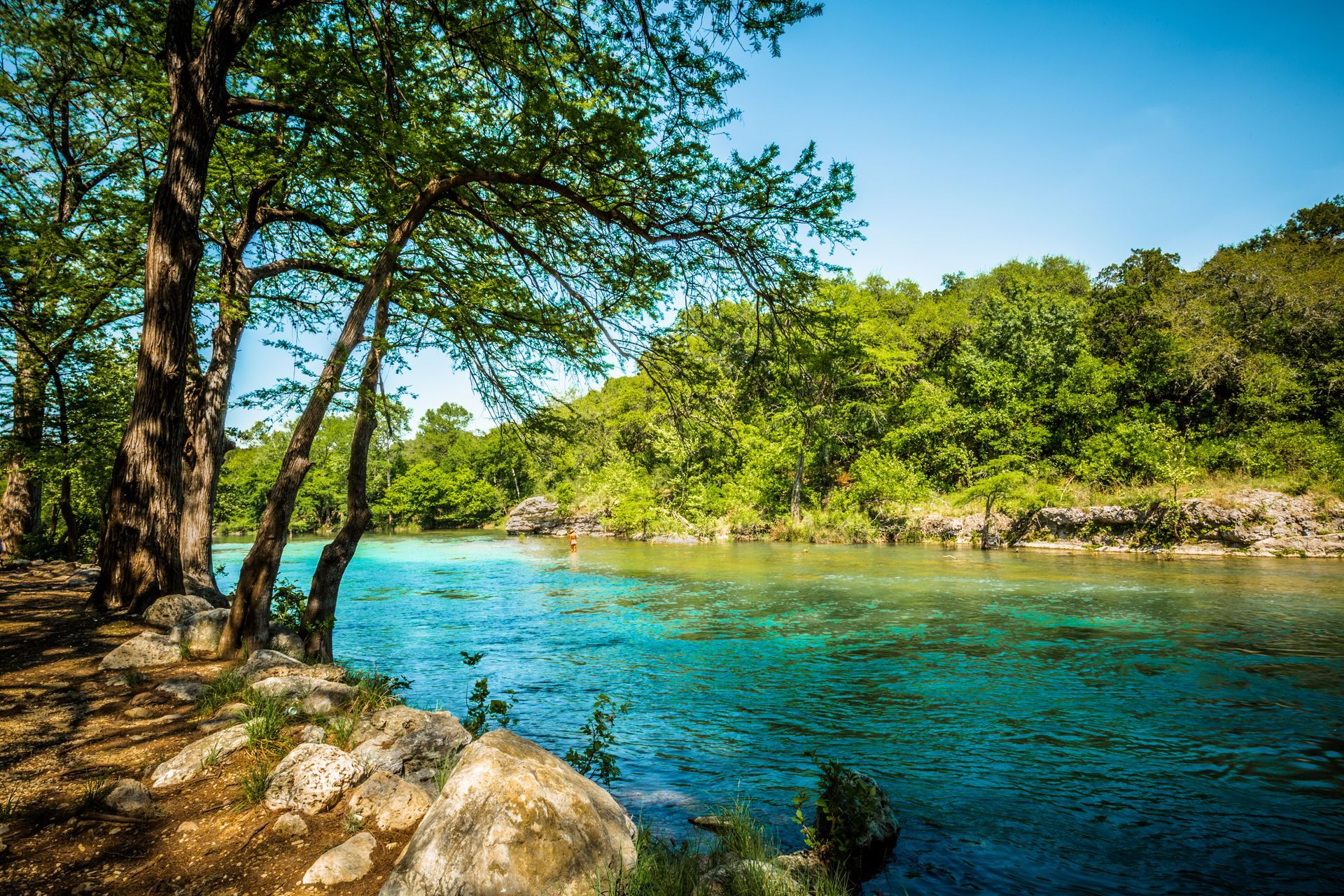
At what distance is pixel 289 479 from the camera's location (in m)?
5.82

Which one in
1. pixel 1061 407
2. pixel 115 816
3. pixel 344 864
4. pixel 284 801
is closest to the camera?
pixel 344 864

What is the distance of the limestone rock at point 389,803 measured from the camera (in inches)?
121

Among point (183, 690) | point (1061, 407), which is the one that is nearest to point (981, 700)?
point (183, 690)

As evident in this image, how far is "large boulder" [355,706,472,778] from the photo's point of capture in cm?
391

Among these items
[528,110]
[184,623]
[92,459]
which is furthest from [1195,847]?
[92,459]

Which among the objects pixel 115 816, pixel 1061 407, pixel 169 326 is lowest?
pixel 115 816

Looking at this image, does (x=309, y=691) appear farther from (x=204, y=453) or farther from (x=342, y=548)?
(x=204, y=453)

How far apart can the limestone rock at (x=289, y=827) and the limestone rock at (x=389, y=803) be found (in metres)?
0.22

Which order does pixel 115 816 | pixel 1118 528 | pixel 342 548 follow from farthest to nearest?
pixel 1118 528
pixel 342 548
pixel 115 816

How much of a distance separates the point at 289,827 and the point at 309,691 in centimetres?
185

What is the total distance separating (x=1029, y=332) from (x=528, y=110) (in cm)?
3739

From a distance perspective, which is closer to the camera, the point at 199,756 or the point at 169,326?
the point at 199,756

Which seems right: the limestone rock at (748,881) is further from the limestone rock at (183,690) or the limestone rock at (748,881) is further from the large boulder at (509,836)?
the limestone rock at (183,690)

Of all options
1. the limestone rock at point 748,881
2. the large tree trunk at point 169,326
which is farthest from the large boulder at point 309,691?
the limestone rock at point 748,881
